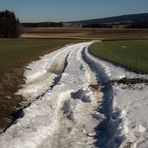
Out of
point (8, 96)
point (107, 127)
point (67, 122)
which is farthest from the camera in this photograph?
point (8, 96)

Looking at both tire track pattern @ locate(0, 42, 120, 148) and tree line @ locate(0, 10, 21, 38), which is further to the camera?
tree line @ locate(0, 10, 21, 38)

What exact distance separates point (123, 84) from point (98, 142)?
28.5 feet

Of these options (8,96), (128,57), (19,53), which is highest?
(8,96)

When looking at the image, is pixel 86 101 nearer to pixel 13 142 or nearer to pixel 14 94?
pixel 14 94

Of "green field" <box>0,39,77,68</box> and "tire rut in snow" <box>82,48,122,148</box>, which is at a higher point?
"tire rut in snow" <box>82,48,122,148</box>

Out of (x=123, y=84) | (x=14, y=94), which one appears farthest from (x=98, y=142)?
(x=123, y=84)

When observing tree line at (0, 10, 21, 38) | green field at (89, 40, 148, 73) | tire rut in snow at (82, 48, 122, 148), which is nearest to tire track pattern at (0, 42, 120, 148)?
tire rut in snow at (82, 48, 122, 148)

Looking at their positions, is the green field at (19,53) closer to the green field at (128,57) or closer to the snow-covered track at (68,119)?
the green field at (128,57)

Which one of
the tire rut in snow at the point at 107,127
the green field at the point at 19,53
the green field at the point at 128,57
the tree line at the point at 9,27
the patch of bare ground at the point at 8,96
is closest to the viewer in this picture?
the tire rut in snow at the point at 107,127

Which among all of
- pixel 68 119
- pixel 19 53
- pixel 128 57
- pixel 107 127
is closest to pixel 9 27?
pixel 19 53

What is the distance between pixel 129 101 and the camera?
47.2ft

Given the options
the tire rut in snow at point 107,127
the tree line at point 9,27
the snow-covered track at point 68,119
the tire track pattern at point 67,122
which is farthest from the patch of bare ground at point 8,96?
the tree line at point 9,27

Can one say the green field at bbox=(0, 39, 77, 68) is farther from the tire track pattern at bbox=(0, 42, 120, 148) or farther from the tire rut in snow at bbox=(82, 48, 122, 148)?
the tire rut in snow at bbox=(82, 48, 122, 148)

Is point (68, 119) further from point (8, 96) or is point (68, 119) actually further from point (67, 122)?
point (8, 96)
